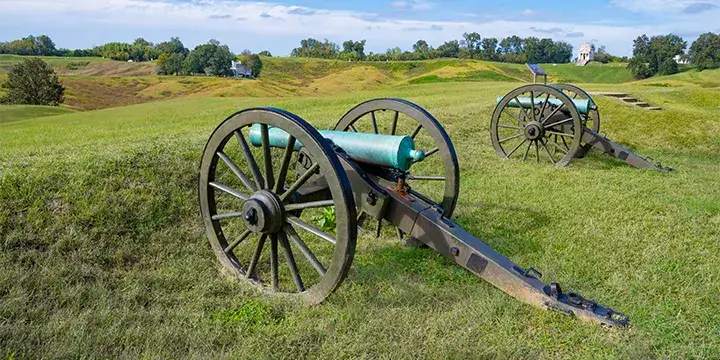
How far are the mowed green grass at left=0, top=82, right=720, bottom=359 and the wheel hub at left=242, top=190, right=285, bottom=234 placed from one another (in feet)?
1.83

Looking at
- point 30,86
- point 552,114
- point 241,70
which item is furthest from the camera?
point 241,70

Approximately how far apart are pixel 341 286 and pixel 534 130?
615 centimetres

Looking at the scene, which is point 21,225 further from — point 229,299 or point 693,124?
point 693,124

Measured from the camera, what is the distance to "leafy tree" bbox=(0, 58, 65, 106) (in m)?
40.2

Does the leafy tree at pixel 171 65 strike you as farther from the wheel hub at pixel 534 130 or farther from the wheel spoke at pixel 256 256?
the wheel spoke at pixel 256 256

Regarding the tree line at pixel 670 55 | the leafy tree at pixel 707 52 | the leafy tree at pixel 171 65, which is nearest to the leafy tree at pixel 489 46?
the tree line at pixel 670 55

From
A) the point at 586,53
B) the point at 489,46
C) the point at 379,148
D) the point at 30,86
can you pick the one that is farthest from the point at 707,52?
the point at 379,148

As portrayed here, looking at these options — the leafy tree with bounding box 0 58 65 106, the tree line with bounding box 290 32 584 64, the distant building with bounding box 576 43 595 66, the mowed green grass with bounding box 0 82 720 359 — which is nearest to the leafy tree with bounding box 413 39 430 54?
the tree line with bounding box 290 32 584 64

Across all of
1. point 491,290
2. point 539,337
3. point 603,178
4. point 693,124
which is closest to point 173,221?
point 491,290

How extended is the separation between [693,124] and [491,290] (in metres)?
13.0

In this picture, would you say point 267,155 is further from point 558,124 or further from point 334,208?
point 558,124

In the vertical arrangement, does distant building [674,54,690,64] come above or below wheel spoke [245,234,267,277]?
above

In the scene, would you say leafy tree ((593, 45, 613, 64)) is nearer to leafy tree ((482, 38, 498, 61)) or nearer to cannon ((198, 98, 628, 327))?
leafy tree ((482, 38, 498, 61))

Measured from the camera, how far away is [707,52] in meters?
73.7
